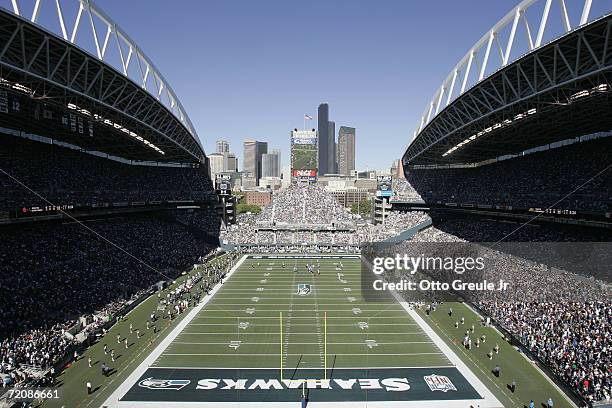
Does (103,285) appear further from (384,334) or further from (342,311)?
(384,334)

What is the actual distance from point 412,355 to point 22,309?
2026 centimetres

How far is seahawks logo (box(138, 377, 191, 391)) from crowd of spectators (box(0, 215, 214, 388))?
14.9 ft

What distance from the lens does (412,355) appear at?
848 inches

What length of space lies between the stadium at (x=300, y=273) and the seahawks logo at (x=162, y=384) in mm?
131

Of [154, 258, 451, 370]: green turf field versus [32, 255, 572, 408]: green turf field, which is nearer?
[32, 255, 572, 408]: green turf field

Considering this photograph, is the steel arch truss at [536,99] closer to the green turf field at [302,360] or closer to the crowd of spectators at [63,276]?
the green turf field at [302,360]

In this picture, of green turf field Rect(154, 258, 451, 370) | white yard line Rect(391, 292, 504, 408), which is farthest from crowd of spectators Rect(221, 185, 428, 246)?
white yard line Rect(391, 292, 504, 408)

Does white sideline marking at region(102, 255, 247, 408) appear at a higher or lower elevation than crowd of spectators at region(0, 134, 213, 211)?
lower

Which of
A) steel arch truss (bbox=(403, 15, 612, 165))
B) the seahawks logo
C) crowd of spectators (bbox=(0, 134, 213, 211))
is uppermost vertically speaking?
steel arch truss (bbox=(403, 15, 612, 165))

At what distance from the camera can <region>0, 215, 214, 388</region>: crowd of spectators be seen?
813 inches

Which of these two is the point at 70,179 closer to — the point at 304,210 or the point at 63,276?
the point at 63,276

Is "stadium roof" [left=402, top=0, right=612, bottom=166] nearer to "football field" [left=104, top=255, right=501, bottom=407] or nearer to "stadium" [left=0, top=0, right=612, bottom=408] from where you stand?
"stadium" [left=0, top=0, right=612, bottom=408]

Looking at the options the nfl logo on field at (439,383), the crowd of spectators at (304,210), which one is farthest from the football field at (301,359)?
the crowd of spectators at (304,210)

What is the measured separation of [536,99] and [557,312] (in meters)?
12.1
